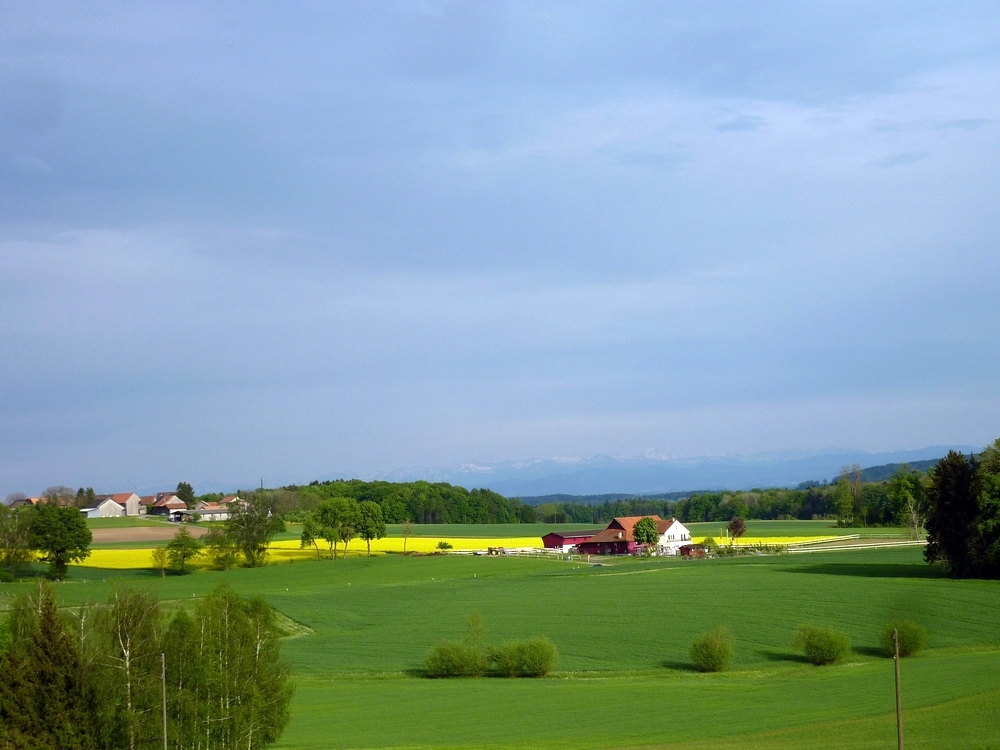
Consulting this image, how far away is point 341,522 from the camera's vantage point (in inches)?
4026

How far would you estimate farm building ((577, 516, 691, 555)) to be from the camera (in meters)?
114

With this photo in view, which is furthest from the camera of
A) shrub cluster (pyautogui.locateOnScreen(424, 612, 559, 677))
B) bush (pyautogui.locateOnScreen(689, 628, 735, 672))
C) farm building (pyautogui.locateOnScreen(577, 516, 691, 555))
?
farm building (pyautogui.locateOnScreen(577, 516, 691, 555))

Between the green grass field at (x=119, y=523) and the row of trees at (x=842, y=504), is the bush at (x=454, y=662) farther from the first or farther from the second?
→ the green grass field at (x=119, y=523)

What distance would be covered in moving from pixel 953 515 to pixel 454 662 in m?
38.7

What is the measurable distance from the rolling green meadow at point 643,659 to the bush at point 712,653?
0.78m

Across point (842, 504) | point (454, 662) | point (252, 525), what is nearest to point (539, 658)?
point (454, 662)

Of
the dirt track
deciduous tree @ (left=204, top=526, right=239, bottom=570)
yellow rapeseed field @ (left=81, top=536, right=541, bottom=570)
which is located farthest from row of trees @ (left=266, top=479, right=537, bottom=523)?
deciduous tree @ (left=204, top=526, right=239, bottom=570)

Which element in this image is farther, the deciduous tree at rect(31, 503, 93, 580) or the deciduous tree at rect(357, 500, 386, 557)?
the deciduous tree at rect(357, 500, 386, 557)

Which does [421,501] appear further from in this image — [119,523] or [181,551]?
[181,551]

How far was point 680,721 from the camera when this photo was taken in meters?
31.5

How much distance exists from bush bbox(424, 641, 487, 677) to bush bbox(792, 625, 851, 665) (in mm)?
14191

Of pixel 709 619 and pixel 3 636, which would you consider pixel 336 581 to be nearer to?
pixel 709 619

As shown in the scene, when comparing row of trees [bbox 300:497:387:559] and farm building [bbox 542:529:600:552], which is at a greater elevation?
row of trees [bbox 300:497:387:559]

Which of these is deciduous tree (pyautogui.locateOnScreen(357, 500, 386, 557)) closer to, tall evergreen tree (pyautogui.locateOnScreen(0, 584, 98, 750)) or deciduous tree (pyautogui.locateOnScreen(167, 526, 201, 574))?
deciduous tree (pyautogui.locateOnScreen(167, 526, 201, 574))
